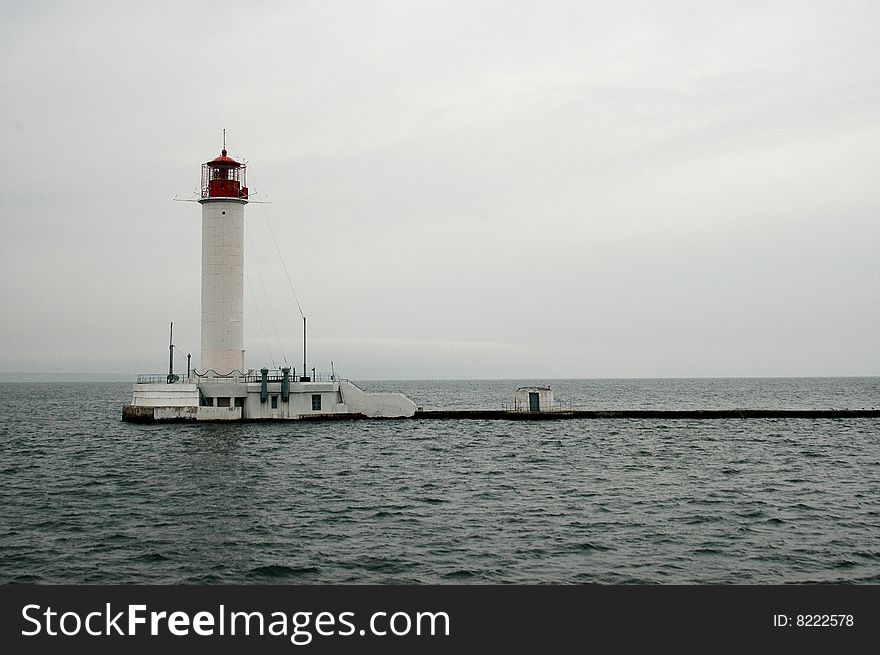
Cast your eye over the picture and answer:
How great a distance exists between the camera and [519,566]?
20.0m

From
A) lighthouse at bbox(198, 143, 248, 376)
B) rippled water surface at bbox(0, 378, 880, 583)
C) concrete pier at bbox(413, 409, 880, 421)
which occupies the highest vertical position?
lighthouse at bbox(198, 143, 248, 376)

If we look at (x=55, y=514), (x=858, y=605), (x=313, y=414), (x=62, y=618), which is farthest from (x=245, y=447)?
(x=858, y=605)

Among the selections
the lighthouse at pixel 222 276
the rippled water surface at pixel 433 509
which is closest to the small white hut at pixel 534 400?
the rippled water surface at pixel 433 509

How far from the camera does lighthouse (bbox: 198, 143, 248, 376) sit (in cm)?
5262

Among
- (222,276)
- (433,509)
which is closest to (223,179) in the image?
(222,276)

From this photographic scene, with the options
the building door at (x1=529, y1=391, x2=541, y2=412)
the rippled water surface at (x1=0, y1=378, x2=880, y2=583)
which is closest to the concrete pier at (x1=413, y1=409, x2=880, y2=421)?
the building door at (x1=529, y1=391, x2=541, y2=412)

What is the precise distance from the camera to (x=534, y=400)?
6238cm

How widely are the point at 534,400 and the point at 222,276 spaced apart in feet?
78.9

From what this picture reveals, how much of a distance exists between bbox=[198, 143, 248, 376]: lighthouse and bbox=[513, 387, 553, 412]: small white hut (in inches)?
821

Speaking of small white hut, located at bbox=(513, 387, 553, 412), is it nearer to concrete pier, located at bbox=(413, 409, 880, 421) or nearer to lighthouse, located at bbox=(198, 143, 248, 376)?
concrete pier, located at bbox=(413, 409, 880, 421)

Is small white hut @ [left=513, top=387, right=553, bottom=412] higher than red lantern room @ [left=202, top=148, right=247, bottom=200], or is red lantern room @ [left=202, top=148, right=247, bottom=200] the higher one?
red lantern room @ [left=202, top=148, right=247, bottom=200]

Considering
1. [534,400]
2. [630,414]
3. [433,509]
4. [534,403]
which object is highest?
[534,400]

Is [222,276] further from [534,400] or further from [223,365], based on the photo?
[534,400]

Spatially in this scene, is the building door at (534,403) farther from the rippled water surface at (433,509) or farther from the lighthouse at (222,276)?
the lighthouse at (222,276)
